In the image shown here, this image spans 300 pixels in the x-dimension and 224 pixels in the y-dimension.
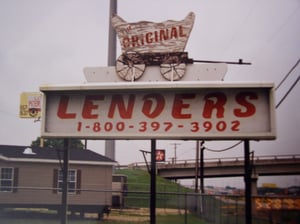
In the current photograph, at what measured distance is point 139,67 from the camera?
6.12m

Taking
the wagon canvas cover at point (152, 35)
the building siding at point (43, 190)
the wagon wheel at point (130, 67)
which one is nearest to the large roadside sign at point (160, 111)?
the wagon wheel at point (130, 67)

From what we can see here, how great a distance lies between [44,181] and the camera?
25.2 meters

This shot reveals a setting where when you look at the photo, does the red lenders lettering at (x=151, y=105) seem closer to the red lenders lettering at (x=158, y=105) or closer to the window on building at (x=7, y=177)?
the red lenders lettering at (x=158, y=105)

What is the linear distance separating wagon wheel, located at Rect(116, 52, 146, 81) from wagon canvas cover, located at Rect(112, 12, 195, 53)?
0.78 feet

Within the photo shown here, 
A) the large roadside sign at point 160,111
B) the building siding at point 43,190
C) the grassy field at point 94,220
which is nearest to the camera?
the large roadside sign at point 160,111

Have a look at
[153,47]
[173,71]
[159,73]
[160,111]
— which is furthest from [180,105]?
[153,47]

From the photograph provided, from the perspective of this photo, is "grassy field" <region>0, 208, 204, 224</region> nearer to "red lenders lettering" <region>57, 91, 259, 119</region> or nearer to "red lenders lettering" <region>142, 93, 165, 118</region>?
"red lenders lettering" <region>57, 91, 259, 119</region>

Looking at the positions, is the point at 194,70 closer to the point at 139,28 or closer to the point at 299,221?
the point at 139,28

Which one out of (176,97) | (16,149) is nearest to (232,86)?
(176,97)

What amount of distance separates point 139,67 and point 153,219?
218 cm

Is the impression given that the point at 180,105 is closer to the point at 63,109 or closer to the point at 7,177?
the point at 63,109

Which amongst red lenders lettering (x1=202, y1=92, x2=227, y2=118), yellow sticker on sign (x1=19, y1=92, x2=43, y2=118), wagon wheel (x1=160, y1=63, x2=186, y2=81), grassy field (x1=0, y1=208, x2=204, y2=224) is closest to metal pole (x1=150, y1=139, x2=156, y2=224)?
red lenders lettering (x1=202, y1=92, x2=227, y2=118)

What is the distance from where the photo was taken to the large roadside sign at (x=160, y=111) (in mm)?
4688

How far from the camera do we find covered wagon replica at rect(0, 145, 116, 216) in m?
24.3
